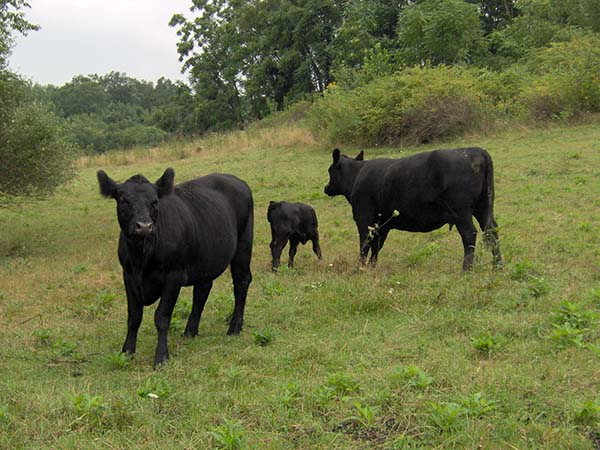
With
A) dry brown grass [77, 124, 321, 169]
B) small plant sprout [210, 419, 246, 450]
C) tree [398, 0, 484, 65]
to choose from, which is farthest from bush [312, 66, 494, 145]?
small plant sprout [210, 419, 246, 450]

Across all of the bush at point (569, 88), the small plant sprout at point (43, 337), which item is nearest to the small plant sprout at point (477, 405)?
the small plant sprout at point (43, 337)

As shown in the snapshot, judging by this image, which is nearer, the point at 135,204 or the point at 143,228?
the point at 143,228

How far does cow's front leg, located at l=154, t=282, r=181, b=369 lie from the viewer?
6.39 m

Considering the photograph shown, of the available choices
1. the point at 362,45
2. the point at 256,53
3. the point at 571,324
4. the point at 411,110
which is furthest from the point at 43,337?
the point at 256,53

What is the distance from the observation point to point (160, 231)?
259 inches

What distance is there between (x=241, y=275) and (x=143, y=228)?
2.22 metres

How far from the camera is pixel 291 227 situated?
1151 centimetres

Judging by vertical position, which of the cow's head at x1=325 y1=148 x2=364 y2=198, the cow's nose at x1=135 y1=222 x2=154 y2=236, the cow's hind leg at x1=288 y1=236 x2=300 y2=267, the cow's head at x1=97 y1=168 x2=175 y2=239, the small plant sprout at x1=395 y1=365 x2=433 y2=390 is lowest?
the cow's hind leg at x1=288 y1=236 x2=300 y2=267

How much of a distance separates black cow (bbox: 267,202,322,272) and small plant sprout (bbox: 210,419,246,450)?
6.93 meters

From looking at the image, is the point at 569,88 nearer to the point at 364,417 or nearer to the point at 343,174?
the point at 343,174

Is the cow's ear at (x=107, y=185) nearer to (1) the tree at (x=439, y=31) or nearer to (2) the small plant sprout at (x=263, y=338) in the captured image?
(2) the small plant sprout at (x=263, y=338)

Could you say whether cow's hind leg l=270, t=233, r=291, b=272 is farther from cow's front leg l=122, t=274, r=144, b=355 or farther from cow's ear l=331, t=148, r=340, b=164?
cow's front leg l=122, t=274, r=144, b=355

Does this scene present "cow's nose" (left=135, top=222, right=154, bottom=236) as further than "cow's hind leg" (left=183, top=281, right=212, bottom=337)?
No

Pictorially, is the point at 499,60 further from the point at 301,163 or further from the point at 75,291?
the point at 75,291
